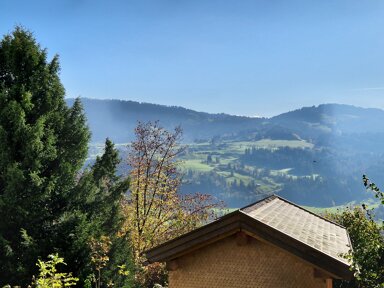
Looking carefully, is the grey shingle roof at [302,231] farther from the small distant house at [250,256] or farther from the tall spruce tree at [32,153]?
the tall spruce tree at [32,153]

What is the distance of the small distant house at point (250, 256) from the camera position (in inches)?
436

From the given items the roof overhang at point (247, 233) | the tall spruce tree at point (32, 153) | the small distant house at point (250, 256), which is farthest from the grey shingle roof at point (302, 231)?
the tall spruce tree at point (32, 153)

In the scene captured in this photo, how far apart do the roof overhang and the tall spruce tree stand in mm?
7604

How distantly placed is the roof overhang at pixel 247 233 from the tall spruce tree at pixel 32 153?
299 inches

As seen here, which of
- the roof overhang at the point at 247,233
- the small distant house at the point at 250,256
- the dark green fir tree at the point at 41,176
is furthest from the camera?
the dark green fir tree at the point at 41,176

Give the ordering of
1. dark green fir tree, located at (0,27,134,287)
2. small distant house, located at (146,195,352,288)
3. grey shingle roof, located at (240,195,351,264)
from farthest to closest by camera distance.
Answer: dark green fir tree, located at (0,27,134,287), grey shingle roof, located at (240,195,351,264), small distant house, located at (146,195,352,288)

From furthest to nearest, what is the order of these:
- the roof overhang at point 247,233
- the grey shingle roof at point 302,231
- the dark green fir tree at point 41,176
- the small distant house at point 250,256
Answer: the dark green fir tree at point 41,176 < the grey shingle roof at point 302,231 < the small distant house at point 250,256 < the roof overhang at point 247,233

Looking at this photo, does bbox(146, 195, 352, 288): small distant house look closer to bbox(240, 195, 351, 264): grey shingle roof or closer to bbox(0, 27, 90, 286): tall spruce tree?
bbox(240, 195, 351, 264): grey shingle roof

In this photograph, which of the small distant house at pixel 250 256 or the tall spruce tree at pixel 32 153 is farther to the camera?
the tall spruce tree at pixel 32 153

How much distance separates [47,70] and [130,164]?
15.8m

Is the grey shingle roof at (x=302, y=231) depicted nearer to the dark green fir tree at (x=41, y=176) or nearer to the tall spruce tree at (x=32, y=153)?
the dark green fir tree at (x=41, y=176)

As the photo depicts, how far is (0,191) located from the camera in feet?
65.7

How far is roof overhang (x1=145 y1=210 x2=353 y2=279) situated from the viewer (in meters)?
10.7

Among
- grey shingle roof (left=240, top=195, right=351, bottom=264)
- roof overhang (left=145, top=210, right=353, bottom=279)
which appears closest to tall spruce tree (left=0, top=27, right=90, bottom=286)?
roof overhang (left=145, top=210, right=353, bottom=279)
